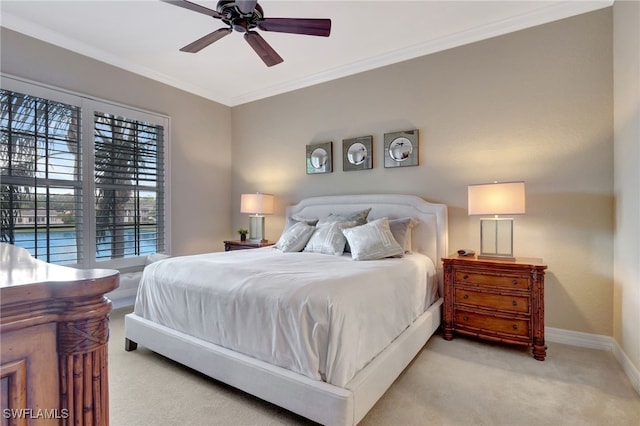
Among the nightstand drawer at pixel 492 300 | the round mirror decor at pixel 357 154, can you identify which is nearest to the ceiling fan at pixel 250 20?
the round mirror decor at pixel 357 154

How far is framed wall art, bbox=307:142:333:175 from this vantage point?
4.07 meters

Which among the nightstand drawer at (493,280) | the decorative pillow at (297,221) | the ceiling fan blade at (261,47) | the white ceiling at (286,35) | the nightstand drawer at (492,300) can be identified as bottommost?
the nightstand drawer at (492,300)

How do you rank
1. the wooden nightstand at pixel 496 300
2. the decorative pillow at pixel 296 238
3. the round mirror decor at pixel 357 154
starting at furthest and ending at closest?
the round mirror decor at pixel 357 154, the decorative pillow at pixel 296 238, the wooden nightstand at pixel 496 300

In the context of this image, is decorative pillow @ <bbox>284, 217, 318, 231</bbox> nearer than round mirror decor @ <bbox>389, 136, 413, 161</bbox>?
No

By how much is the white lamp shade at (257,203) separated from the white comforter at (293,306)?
1789 mm

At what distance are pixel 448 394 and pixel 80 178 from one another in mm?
3988

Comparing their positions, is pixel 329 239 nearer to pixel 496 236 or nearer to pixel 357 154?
pixel 357 154

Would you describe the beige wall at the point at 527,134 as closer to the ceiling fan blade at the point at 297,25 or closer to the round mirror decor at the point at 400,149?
the round mirror decor at the point at 400,149

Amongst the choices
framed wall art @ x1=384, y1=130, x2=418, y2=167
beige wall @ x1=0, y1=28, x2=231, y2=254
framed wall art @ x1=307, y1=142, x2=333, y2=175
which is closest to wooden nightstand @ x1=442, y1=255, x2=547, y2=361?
framed wall art @ x1=384, y1=130, x2=418, y2=167

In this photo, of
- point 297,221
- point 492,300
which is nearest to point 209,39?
point 297,221

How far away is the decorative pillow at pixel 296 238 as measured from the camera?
10.8 feet

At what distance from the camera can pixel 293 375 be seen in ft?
5.31

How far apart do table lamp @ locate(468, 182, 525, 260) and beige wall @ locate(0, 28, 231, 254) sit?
367cm

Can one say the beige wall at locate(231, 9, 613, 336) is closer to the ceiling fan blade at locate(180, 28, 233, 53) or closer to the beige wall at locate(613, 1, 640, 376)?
the beige wall at locate(613, 1, 640, 376)
